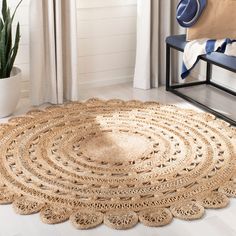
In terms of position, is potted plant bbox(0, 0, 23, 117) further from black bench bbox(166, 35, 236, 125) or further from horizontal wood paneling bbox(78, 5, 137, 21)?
black bench bbox(166, 35, 236, 125)

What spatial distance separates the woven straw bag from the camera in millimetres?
3451

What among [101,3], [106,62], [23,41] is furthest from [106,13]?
[23,41]

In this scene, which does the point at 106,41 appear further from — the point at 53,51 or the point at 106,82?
the point at 53,51

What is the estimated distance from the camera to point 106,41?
399 cm

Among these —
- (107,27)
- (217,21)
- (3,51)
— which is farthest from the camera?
(107,27)

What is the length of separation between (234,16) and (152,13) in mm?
662

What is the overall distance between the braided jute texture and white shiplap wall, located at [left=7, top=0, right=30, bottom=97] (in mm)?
409

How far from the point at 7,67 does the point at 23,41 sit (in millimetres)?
429

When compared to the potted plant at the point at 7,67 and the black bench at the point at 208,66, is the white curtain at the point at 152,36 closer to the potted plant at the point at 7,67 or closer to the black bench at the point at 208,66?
the black bench at the point at 208,66

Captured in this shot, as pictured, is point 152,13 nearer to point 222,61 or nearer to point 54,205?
point 222,61

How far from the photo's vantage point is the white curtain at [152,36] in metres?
3.83

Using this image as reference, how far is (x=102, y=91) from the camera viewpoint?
3895mm

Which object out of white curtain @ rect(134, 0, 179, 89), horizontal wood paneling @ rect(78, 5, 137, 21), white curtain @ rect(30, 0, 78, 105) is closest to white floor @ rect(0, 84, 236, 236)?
white curtain @ rect(30, 0, 78, 105)

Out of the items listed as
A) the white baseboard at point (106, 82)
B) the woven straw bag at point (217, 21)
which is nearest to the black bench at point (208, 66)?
the woven straw bag at point (217, 21)
